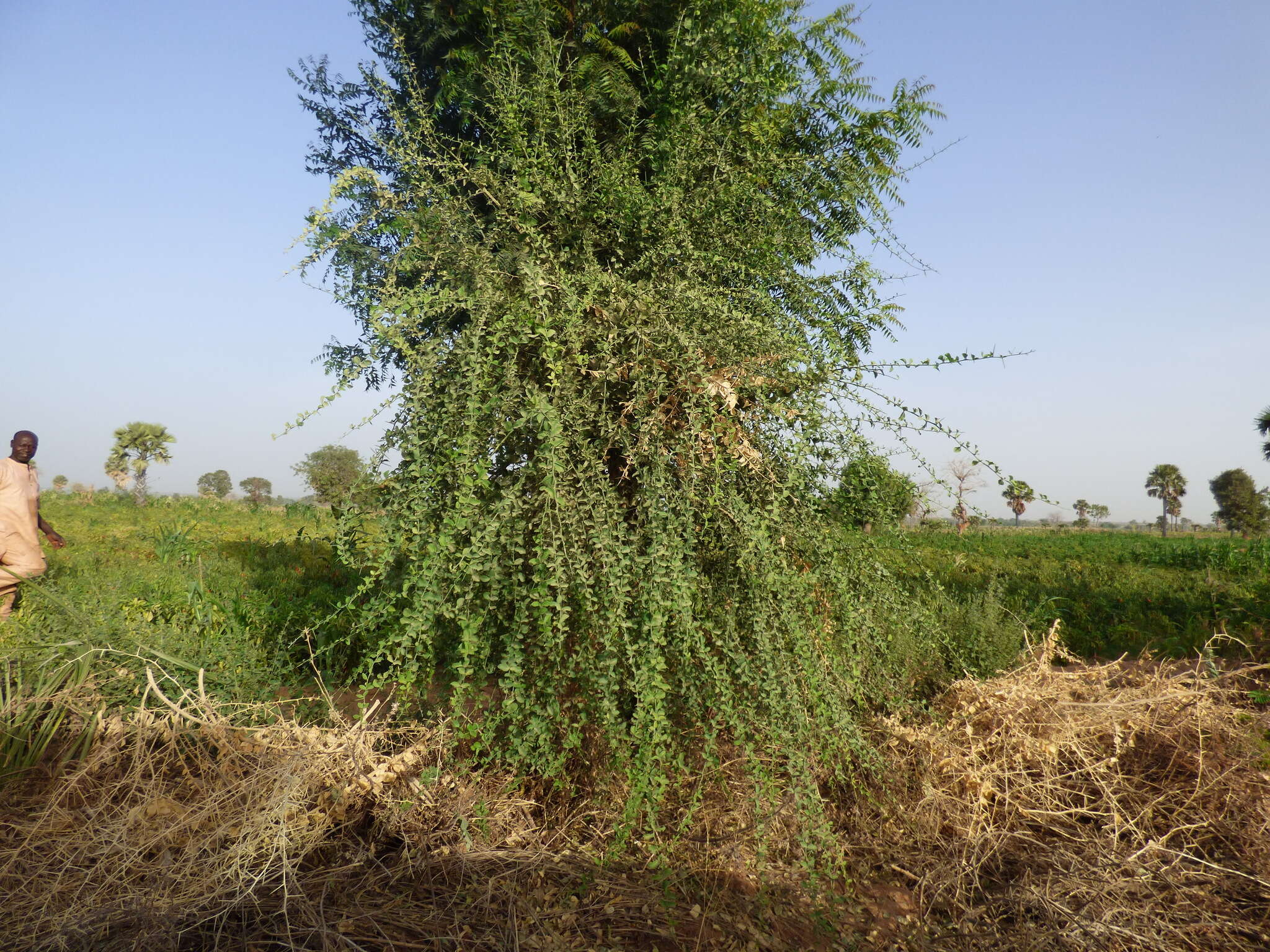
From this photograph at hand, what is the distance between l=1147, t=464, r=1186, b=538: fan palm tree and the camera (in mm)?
50031

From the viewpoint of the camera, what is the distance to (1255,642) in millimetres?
6242

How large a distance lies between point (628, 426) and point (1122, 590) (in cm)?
967

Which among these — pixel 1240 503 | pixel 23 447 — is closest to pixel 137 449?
pixel 23 447

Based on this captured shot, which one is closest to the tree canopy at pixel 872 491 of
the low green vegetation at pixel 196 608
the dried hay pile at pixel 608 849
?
the dried hay pile at pixel 608 849

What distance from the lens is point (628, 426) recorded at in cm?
355

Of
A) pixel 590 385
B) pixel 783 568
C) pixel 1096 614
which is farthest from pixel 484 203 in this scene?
pixel 1096 614

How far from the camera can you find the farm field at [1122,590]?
254 inches

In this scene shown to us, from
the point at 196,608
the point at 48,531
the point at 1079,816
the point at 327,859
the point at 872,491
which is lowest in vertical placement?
the point at 1079,816

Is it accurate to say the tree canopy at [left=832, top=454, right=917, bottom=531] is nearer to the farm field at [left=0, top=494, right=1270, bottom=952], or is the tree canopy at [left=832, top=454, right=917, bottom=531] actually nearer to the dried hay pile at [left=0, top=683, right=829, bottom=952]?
the farm field at [left=0, top=494, right=1270, bottom=952]

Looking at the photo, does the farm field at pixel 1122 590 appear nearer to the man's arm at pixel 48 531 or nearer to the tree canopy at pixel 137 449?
the man's arm at pixel 48 531

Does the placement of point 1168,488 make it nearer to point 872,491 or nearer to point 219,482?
point 872,491

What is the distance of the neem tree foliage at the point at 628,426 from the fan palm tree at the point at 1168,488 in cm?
5855

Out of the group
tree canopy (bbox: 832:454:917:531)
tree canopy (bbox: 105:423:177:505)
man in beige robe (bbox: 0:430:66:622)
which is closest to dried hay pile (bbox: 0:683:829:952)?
tree canopy (bbox: 832:454:917:531)

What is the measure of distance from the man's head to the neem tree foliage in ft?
15.7
